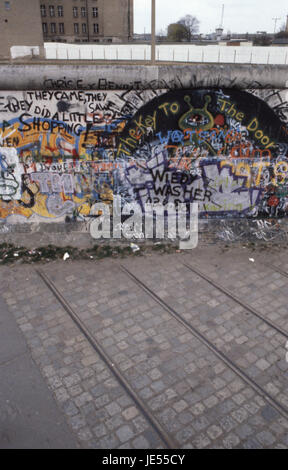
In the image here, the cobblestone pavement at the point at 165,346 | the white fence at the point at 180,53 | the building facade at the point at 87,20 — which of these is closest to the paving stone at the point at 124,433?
the cobblestone pavement at the point at 165,346

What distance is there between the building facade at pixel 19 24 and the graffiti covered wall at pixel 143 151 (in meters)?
50.6

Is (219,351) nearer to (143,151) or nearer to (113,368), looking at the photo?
(113,368)

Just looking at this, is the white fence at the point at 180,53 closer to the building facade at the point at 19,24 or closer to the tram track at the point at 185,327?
the building facade at the point at 19,24

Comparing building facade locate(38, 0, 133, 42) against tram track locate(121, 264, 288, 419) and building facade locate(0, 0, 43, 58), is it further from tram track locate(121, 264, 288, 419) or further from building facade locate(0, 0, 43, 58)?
tram track locate(121, 264, 288, 419)

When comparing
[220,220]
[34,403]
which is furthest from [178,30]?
[34,403]

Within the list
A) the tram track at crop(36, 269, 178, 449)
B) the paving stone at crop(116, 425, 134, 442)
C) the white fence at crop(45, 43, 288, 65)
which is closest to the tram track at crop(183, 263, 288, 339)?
the tram track at crop(36, 269, 178, 449)

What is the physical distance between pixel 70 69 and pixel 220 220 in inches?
176

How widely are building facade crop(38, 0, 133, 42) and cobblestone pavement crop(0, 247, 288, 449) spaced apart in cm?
7491

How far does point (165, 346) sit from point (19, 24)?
5898 centimetres

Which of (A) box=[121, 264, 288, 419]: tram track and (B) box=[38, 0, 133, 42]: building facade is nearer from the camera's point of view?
(A) box=[121, 264, 288, 419]: tram track

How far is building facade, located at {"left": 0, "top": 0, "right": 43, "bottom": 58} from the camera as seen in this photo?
50.3 meters

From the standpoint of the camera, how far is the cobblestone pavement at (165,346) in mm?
4023

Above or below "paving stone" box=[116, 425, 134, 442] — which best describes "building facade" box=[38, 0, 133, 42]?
above
